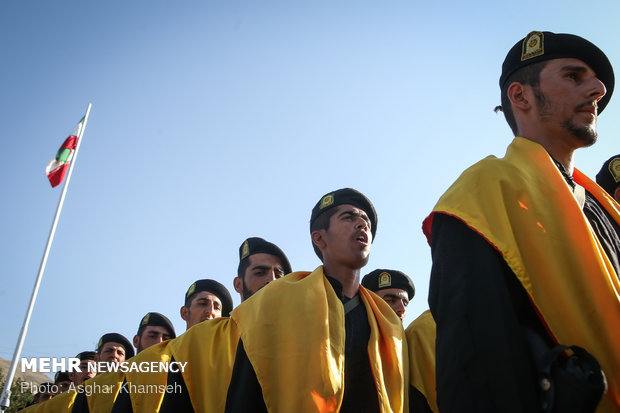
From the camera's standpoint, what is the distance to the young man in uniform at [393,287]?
17.8 ft

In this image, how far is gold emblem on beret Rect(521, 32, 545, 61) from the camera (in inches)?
84.7

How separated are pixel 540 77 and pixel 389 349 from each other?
5.98ft

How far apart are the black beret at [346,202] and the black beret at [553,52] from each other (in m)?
2.14

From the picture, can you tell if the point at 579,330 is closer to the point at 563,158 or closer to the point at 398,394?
the point at 563,158

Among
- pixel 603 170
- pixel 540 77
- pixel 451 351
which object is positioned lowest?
→ pixel 451 351

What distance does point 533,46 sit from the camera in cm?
218

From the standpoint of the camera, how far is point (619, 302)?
4.72ft

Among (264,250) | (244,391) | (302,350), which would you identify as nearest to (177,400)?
(244,391)

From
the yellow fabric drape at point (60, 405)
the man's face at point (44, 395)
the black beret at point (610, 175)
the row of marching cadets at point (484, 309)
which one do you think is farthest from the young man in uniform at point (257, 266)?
the man's face at point (44, 395)

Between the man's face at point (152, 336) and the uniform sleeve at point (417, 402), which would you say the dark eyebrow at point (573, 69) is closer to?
the uniform sleeve at point (417, 402)

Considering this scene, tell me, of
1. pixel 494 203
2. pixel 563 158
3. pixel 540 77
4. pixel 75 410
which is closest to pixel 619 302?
pixel 494 203

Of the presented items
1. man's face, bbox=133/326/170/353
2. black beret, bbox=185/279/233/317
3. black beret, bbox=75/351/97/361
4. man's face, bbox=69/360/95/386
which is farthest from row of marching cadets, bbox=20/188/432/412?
black beret, bbox=75/351/97/361

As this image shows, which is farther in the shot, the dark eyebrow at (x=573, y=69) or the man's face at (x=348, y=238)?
the man's face at (x=348, y=238)

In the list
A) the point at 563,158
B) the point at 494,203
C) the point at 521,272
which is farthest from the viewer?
the point at 563,158
